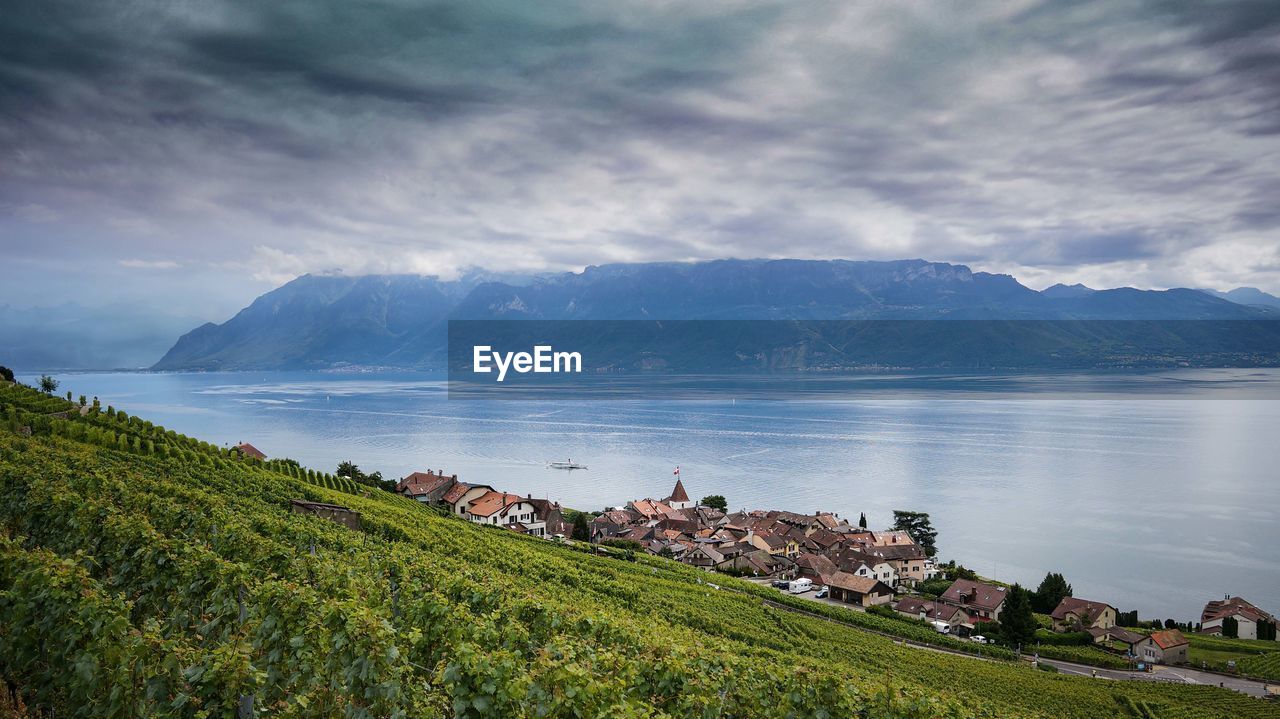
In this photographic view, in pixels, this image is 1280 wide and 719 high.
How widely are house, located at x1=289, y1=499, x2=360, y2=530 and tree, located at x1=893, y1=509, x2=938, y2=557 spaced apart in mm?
52524

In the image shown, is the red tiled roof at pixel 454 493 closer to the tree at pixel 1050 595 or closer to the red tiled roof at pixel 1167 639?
the tree at pixel 1050 595

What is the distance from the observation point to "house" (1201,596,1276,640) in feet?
144

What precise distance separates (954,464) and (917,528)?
38.8m

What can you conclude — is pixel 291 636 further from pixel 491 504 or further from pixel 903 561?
pixel 903 561

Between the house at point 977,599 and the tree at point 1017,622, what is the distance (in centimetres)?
227

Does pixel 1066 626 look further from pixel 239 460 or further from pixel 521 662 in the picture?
pixel 239 460

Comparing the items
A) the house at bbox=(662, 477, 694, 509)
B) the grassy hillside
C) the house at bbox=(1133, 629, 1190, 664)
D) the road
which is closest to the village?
the house at bbox=(1133, 629, 1190, 664)

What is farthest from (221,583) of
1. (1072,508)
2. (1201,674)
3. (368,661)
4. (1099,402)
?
(1099,402)

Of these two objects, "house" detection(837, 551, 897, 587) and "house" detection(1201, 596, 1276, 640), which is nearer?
"house" detection(1201, 596, 1276, 640)

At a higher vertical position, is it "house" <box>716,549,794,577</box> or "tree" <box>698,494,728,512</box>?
"tree" <box>698,494,728,512</box>

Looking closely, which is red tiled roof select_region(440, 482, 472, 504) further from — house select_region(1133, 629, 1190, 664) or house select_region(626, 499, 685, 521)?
house select_region(1133, 629, 1190, 664)

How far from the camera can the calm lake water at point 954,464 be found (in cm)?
6044

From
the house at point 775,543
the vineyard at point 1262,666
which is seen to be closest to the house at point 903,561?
the house at point 775,543

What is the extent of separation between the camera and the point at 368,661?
25.2 feet
